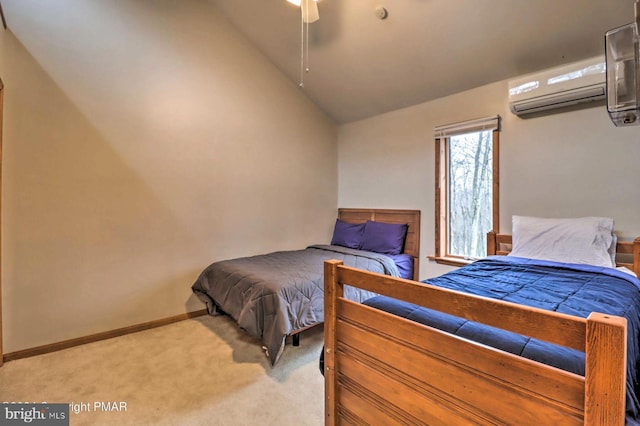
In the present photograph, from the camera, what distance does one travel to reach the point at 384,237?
12.1 ft

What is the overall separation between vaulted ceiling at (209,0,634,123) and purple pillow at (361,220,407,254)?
61.3 inches

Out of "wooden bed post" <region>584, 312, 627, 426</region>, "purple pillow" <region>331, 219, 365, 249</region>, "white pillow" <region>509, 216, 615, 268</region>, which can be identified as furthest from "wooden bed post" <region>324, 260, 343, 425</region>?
"purple pillow" <region>331, 219, 365, 249</region>

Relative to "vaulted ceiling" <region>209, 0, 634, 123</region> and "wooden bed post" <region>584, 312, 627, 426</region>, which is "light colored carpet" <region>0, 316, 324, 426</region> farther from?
"vaulted ceiling" <region>209, 0, 634, 123</region>

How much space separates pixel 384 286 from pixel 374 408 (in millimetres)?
522

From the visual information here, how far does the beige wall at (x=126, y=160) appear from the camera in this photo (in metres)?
2.33

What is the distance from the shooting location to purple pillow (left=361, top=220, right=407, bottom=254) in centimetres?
361

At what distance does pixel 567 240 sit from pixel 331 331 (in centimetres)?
213

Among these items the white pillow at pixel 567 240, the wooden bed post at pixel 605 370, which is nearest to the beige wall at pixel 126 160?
the white pillow at pixel 567 240

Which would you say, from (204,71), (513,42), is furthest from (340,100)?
(513,42)

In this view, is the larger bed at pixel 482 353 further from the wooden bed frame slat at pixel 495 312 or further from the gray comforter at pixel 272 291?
the gray comforter at pixel 272 291

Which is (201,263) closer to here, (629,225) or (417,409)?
(417,409)

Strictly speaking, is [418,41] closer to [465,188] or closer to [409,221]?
[465,188]

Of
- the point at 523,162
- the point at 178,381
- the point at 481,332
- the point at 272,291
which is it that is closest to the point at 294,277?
the point at 272,291

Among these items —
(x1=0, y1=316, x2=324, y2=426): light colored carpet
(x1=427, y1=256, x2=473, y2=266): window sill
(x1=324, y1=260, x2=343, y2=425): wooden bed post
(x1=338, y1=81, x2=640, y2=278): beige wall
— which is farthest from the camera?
(x1=427, y1=256, x2=473, y2=266): window sill
